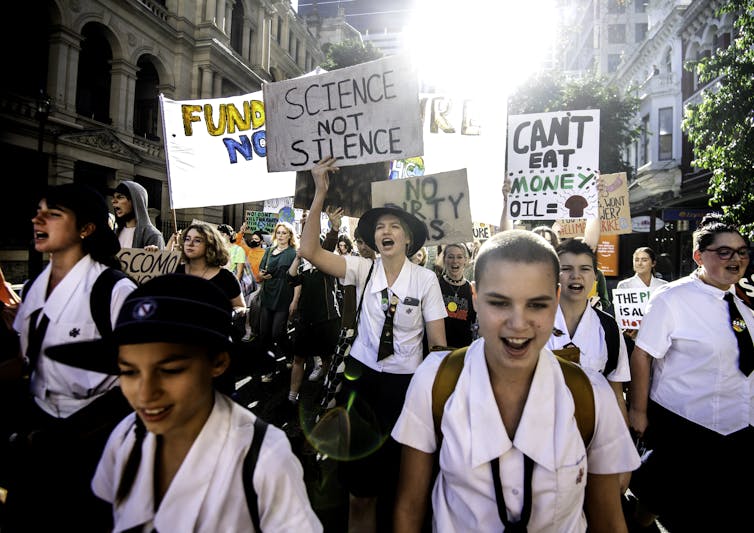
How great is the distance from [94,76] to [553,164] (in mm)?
24110

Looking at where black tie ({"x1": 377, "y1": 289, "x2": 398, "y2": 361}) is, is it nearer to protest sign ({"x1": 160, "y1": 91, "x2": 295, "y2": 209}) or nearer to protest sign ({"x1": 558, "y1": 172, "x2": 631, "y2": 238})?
protest sign ({"x1": 160, "y1": 91, "x2": 295, "y2": 209})

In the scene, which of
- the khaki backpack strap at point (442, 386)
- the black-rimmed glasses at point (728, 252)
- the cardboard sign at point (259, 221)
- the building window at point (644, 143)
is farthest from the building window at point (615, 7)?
the khaki backpack strap at point (442, 386)

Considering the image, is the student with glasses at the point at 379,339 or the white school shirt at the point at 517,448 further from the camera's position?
the student with glasses at the point at 379,339

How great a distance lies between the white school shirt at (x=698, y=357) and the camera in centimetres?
265

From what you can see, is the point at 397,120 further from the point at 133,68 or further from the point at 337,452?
the point at 133,68

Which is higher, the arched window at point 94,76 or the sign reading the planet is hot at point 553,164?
the arched window at point 94,76

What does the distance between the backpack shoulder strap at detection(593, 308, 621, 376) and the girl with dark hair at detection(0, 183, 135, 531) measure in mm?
2643

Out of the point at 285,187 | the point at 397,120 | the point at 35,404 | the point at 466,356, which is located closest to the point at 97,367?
the point at 35,404

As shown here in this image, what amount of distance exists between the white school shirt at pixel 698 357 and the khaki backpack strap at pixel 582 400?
5.08 feet

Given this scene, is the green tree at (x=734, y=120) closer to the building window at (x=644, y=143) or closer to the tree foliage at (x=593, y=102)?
the tree foliage at (x=593, y=102)

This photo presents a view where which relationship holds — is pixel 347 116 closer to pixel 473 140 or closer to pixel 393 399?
pixel 473 140

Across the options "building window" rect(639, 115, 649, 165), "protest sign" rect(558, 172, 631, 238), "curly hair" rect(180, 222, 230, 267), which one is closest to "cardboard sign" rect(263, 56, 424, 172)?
"curly hair" rect(180, 222, 230, 267)

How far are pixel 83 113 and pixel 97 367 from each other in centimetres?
2492

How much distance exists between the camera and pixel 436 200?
4016 mm
